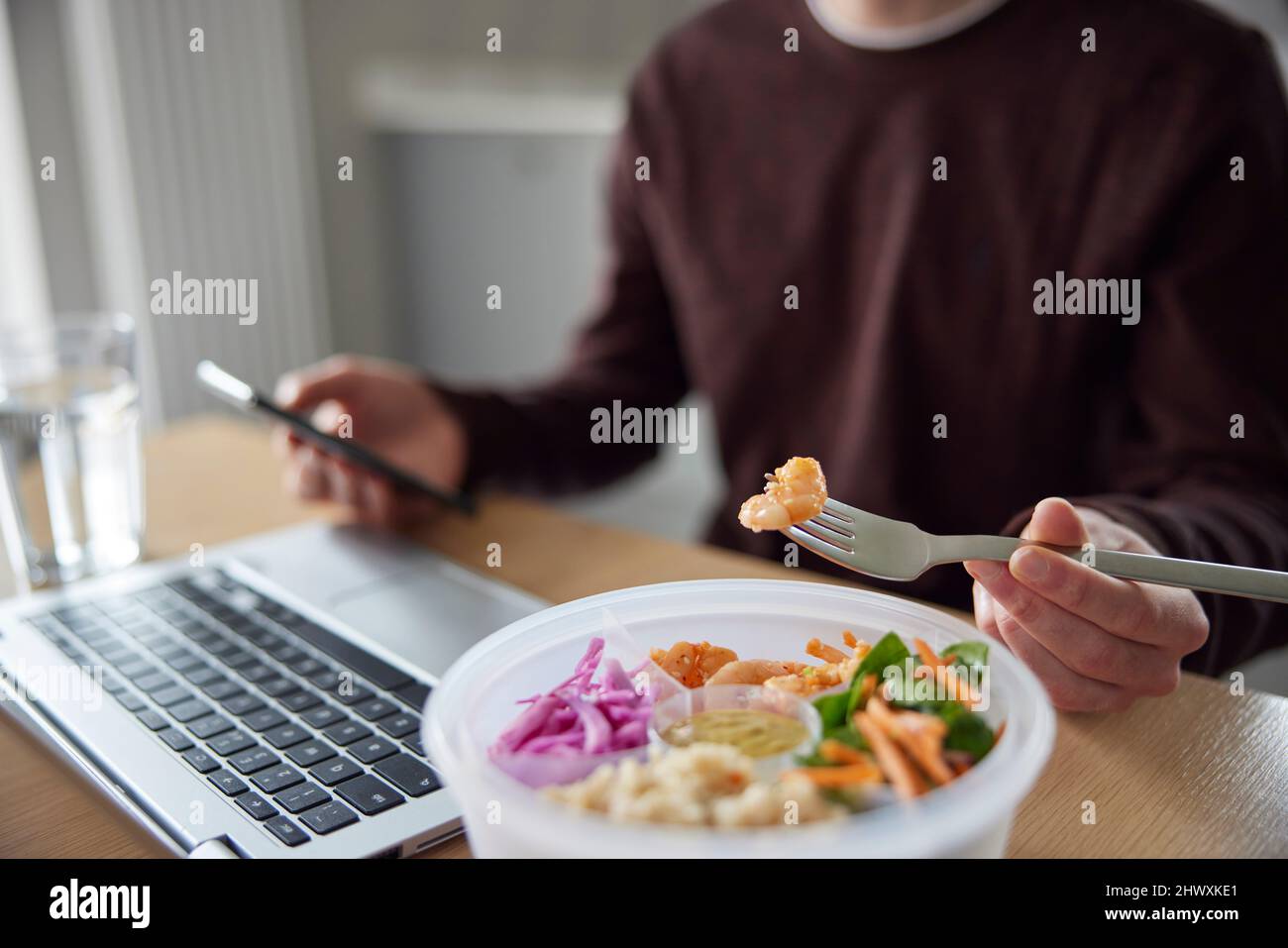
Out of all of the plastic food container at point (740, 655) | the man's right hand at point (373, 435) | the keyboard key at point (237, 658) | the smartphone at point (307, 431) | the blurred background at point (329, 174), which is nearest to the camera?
the plastic food container at point (740, 655)

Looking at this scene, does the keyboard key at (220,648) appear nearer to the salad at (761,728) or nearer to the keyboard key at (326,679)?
the keyboard key at (326,679)

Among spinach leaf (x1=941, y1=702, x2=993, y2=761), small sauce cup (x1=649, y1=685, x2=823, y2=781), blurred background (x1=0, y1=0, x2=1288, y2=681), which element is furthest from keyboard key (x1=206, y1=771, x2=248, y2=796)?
blurred background (x1=0, y1=0, x2=1288, y2=681)

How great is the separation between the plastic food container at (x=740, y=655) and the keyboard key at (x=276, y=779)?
0.12 metres

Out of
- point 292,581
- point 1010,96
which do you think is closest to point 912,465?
point 1010,96

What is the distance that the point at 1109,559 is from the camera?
0.46 m

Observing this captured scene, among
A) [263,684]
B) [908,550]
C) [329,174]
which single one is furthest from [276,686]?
[329,174]

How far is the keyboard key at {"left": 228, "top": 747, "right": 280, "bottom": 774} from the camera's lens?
509 millimetres

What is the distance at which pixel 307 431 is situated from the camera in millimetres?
791

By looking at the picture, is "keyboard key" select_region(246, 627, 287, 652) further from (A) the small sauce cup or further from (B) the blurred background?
(B) the blurred background

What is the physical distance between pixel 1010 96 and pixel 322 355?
5.62 ft

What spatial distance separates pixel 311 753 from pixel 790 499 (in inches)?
10.3

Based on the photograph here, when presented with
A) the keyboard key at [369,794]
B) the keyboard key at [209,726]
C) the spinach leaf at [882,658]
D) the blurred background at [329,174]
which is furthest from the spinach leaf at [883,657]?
the blurred background at [329,174]

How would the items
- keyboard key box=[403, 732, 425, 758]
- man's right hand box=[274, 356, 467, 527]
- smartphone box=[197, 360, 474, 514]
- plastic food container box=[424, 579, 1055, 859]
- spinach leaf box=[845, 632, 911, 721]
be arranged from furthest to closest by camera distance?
man's right hand box=[274, 356, 467, 527]
smartphone box=[197, 360, 474, 514]
keyboard key box=[403, 732, 425, 758]
spinach leaf box=[845, 632, 911, 721]
plastic food container box=[424, 579, 1055, 859]

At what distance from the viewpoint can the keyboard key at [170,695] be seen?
1.90 feet
